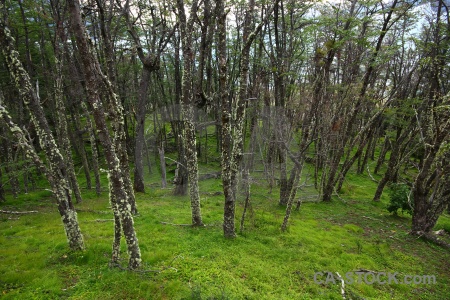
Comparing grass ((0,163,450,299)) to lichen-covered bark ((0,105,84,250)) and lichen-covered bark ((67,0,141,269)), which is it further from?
lichen-covered bark ((67,0,141,269))

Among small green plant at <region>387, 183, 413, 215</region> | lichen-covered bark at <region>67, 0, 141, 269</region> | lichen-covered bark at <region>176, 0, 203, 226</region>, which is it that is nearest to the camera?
lichen-covered bark at <region>67, 0, 141, 269</region>

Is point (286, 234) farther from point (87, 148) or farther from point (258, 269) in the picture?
point (87, 148)

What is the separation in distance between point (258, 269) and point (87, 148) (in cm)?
2605

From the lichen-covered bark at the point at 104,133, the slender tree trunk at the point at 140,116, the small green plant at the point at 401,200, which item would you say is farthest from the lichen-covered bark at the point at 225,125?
the small green plant at the point at 401,200

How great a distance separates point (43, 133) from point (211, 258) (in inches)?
193

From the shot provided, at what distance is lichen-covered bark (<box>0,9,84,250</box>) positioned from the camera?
4.84 meters

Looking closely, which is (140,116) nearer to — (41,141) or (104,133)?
(41,141)

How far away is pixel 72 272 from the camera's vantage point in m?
5.23

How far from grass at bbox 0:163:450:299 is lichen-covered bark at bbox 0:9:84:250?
0.78 metres

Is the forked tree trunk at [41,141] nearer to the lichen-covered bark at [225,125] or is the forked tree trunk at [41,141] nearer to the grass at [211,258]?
the grass at [211,258]

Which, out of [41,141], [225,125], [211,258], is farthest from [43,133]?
[211,258]

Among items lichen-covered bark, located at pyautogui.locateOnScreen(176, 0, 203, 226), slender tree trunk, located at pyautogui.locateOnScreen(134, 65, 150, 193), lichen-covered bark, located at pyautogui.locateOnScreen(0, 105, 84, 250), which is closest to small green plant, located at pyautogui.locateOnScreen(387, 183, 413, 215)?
lichen-covered bark, located at pyautogui.locateOnScreen(176, 0, 203, 226)

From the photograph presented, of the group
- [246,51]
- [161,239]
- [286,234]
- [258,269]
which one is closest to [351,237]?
[286,234]

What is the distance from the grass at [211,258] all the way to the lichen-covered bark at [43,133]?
0.78 meters
